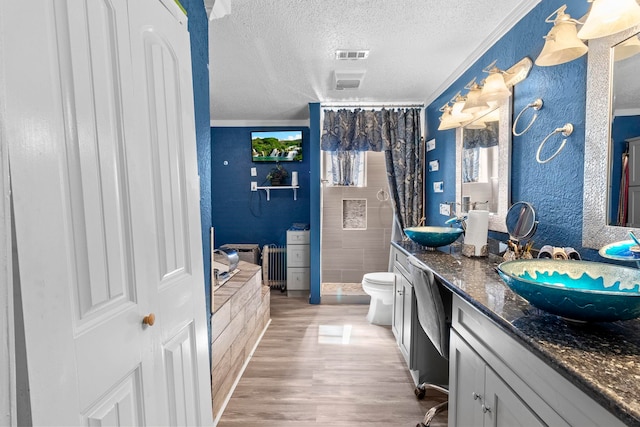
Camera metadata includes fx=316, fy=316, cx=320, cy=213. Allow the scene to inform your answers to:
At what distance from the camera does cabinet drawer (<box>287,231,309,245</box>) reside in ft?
13.3

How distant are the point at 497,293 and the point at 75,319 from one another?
130 centimetres

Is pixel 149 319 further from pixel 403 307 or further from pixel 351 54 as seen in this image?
pixel 351 54

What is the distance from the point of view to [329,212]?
4203 millimetres

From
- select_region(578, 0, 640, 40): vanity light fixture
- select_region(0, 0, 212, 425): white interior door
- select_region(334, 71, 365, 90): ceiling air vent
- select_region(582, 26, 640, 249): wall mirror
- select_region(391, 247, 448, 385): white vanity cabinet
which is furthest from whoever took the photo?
select_region(334, 71, 365, 90): ceiling air vent

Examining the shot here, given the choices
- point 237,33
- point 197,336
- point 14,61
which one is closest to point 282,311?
point 197,336

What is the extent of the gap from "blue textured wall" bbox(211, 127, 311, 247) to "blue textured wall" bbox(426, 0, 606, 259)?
2853mm

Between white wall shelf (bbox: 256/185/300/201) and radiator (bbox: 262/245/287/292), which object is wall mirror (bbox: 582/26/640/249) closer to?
white wall shelf (bbox: 256/185/300/201)

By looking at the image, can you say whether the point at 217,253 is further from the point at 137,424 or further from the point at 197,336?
the point at 137,424

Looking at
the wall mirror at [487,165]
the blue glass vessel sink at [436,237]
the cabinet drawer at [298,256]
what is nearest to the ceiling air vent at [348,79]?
the wall mirror at [487,165]

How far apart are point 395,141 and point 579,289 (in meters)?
3.03

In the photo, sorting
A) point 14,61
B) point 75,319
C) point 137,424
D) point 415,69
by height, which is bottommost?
point 137,424

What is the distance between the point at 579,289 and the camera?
816mm

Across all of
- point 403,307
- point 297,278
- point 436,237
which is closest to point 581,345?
point 436,237

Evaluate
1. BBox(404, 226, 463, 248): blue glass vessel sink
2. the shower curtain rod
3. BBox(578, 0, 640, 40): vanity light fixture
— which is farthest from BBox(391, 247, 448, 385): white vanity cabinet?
the shower curtain rod
